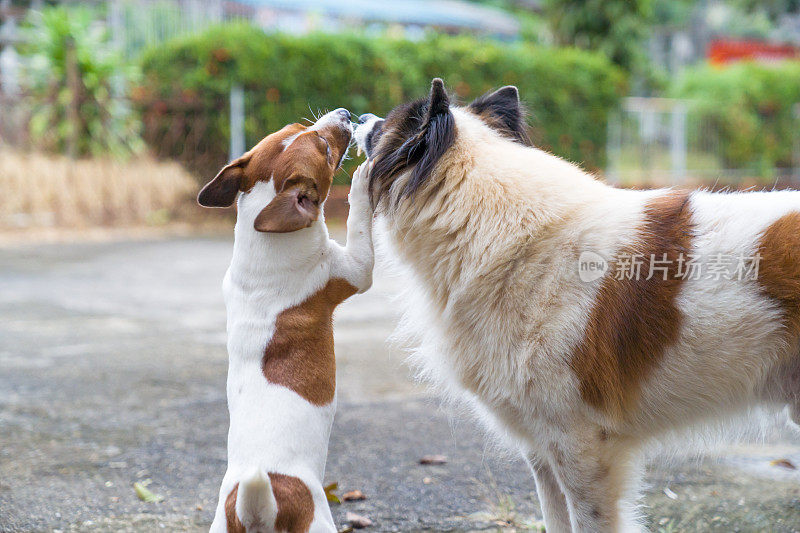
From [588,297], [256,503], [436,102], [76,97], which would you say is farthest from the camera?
[76,97]

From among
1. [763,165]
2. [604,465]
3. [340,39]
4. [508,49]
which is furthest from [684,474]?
[763,165]

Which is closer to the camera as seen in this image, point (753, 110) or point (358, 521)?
point (358, 521)

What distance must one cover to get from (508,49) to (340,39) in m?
3.77

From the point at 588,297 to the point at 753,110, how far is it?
19303 millimetres

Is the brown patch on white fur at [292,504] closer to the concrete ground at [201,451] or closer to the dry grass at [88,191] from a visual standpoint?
the concrete ground at [201,451]

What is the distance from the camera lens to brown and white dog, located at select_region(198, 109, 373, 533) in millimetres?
2492

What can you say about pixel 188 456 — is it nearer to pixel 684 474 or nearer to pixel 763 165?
pixel 684 474

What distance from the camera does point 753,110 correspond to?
19391 mm

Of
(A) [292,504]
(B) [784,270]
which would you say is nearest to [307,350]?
(A) [292,504]

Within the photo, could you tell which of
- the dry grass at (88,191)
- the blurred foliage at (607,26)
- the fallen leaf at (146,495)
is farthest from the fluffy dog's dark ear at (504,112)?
the blurred foliage at (607,26)

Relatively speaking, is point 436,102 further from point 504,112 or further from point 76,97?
point 76,97

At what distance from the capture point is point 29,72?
13.2 meters

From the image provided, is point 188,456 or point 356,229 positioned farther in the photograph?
Answer: point 188,456

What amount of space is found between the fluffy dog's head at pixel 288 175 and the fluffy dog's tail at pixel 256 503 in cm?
87
